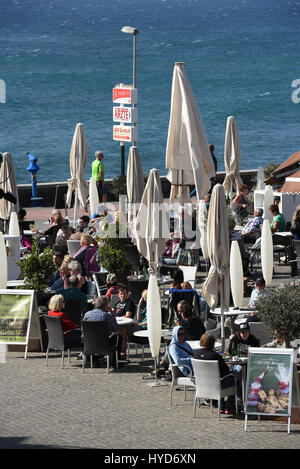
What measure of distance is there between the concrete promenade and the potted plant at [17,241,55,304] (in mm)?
1536

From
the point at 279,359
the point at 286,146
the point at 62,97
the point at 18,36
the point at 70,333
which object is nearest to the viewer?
the point at 279,359

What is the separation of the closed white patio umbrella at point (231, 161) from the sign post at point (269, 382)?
13.3m

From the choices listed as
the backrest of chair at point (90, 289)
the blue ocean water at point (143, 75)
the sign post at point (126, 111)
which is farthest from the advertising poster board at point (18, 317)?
the blue ocean water at point (143, 75)

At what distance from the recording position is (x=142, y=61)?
500 feet

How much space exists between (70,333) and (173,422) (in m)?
3.11

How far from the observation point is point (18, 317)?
1507 centimetres

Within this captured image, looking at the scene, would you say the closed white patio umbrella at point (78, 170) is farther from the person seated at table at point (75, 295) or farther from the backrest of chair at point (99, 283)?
the person seated at table at point (75, 295)

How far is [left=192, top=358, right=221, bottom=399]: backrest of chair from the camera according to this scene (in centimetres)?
1174

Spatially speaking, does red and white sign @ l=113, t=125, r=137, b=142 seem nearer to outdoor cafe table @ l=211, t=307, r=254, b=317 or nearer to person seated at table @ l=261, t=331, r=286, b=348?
outdoor cafe table @ l=211, t=307, r=254, b=317

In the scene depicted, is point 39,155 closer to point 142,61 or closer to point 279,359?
point 142,61

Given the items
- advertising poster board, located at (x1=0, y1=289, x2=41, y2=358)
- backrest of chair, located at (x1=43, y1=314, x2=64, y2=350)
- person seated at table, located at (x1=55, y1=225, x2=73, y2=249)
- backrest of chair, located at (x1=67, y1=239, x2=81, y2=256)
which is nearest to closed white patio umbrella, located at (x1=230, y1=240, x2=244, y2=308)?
backrest of chair, located at (x1=43, y1=314, x2=64, y2=350)

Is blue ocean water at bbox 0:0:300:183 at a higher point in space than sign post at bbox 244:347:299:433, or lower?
higher

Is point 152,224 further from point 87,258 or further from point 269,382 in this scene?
point 269,382
